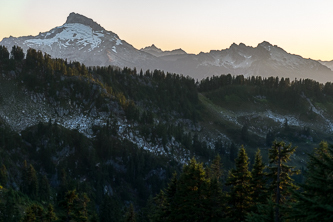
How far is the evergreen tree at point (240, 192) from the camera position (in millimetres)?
33500

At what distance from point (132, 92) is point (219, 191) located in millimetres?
156756

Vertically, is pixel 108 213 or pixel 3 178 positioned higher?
pixel 3 178

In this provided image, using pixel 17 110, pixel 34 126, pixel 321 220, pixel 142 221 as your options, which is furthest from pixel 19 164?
pixel 321 220

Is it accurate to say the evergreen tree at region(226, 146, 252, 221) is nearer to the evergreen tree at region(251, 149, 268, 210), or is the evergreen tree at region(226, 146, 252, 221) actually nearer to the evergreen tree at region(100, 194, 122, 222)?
the evergreen tree at region(251, 149, 268, 210)

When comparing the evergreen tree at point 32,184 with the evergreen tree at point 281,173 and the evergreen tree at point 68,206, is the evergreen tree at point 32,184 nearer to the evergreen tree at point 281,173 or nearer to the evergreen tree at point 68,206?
the evergreen tree at point 68,206

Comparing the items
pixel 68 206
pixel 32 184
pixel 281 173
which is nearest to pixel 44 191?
pixel 32 184

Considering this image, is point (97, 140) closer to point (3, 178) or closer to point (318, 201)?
point (3, 178)

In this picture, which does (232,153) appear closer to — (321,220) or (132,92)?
(132,92)

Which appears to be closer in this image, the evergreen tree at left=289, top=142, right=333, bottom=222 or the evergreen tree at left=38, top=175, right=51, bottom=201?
the evergreen tree at left=289, top=142, right=333, bottom=222

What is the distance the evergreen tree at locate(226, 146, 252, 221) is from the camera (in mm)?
33500

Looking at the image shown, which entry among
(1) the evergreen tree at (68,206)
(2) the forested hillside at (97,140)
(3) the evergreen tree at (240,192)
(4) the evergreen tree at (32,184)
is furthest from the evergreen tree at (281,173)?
(4) the evergreen tree at (32,184)

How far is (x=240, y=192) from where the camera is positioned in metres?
34.0

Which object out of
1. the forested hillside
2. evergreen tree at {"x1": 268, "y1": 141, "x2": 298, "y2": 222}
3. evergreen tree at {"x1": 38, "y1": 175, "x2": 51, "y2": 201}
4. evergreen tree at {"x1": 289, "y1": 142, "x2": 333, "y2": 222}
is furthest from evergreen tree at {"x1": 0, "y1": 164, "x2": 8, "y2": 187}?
evergreen tree at {"x1": 289, "y1": 142, "x2": 333, "y2": 222}

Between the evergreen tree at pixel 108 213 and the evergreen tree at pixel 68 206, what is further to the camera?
the evergreen tree at pixel 108 213
